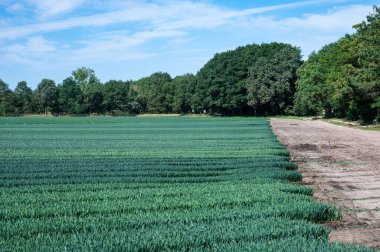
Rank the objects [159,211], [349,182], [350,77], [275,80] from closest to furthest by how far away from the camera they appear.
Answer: [159,211] → [349,182] → [350,77] → [275,80]

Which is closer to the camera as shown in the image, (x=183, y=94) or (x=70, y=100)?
(x=183, y=94)

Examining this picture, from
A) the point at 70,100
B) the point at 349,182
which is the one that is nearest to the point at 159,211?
the point at 349,182

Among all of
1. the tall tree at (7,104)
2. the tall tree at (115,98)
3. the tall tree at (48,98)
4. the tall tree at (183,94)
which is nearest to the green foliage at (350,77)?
the tall tree at (183,94)

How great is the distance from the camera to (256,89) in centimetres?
10769

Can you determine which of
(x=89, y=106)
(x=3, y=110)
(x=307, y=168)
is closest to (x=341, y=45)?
(x=307, y=168)

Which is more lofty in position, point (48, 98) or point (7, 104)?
point (48, 98)

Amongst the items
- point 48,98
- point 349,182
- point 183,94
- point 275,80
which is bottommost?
point 349,182

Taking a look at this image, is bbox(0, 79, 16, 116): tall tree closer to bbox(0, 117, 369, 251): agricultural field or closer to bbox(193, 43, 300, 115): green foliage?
bbox(193, 43, 300, 115): green foliage

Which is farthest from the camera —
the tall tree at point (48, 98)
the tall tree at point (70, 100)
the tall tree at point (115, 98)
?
the tall tree at point (48, 98)

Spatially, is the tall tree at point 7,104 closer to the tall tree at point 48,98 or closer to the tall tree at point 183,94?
the tall tree at point 48,98

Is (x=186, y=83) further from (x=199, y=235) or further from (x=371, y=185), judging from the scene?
(x=199, y=235)

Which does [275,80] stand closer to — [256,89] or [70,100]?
[256,89]

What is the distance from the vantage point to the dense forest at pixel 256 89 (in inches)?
2466

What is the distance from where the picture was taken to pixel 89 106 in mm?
143625
